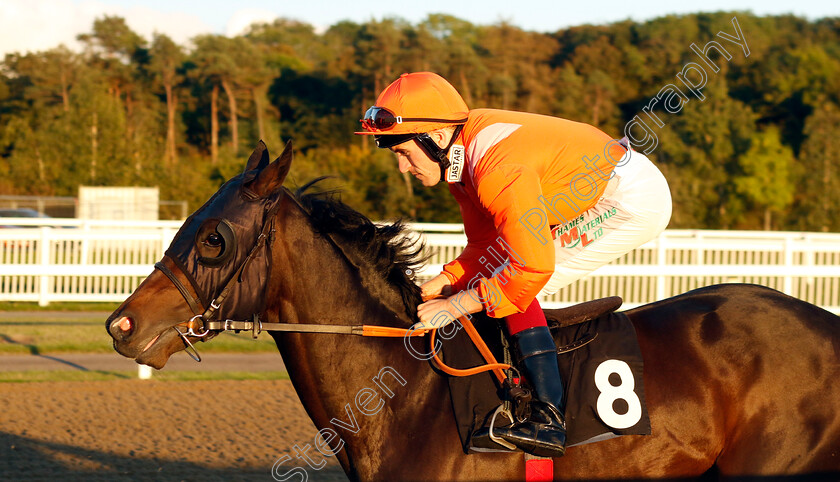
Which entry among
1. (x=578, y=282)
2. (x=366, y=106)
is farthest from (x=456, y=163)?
(x=366, y=106)

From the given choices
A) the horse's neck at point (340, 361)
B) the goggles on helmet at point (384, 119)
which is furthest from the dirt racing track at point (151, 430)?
the goggles on helmet at point (384, 119)

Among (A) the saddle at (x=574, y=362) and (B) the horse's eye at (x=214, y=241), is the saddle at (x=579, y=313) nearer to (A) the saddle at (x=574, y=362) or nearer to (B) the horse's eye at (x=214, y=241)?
(A) the saddle at (x=574, y=362)

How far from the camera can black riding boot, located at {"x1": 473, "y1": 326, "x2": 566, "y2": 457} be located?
8.04 feet

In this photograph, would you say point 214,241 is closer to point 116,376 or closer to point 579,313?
point 579,313

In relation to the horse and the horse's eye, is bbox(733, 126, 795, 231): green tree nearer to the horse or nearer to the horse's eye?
the horse

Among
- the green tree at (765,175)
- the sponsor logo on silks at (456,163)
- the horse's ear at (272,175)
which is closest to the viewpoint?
the horse's ear at (272,175)

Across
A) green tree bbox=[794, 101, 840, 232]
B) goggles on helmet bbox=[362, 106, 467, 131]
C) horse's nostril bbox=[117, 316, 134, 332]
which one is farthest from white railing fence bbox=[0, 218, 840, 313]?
green tree bbox=[794, 101, 840, 232]

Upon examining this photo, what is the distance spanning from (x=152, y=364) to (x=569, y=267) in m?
1.54

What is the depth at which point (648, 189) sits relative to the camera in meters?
2.90

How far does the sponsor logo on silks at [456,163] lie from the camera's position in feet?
8.79

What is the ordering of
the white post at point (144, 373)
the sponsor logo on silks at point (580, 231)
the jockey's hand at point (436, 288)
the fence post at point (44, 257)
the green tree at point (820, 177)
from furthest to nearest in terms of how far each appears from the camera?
the green tree at point (820, 177) < the fence post at point (44, 257) < the white post at point (144, 373) < the sponsor logo on silks at point (580, 231) < the jockey's hand at point (436, 288)

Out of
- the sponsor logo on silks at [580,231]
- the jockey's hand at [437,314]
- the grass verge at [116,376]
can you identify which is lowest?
the grass verge at [116,376]

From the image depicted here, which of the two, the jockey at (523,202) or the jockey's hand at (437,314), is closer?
the jockey at (523,202)

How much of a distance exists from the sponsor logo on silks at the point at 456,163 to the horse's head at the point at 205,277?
1.81ft
